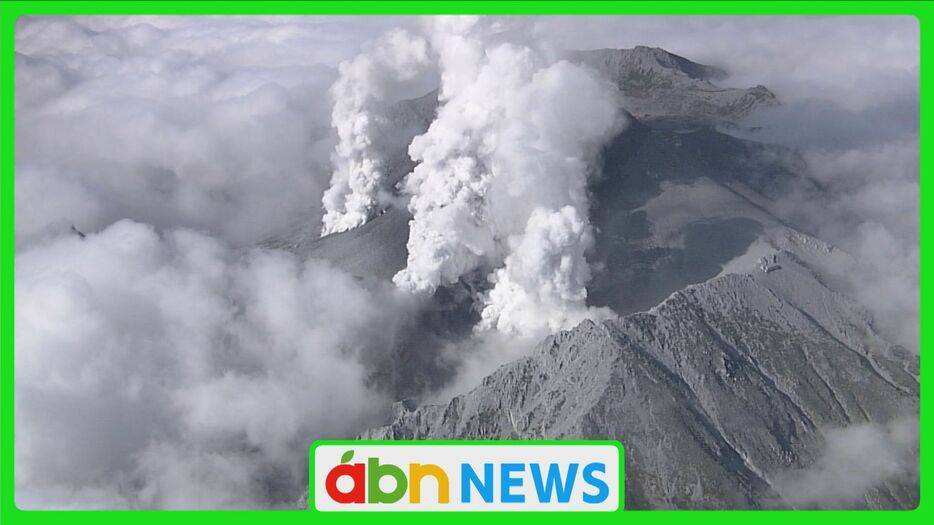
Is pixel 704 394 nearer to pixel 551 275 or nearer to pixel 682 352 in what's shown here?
pixel 682 352

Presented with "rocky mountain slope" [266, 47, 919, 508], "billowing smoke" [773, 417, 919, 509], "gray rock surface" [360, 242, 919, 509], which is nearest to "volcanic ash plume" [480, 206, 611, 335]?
"rocky mountain slope" [266, 47, 919, 508]

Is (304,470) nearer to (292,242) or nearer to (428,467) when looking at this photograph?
(428,467)

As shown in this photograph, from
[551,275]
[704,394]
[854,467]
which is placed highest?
[551,275]

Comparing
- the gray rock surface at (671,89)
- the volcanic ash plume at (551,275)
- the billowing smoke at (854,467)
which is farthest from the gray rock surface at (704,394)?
the gray rock surface at (671,89)

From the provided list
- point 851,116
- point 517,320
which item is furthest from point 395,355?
point 851,116

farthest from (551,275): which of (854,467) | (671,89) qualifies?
(671,89)

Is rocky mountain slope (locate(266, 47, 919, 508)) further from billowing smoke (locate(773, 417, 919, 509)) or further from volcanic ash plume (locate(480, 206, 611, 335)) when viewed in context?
volcanic ash plume (locate(480, 206, 611, 335))

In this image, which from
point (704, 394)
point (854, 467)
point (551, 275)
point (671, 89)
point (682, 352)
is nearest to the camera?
point (854, 467)

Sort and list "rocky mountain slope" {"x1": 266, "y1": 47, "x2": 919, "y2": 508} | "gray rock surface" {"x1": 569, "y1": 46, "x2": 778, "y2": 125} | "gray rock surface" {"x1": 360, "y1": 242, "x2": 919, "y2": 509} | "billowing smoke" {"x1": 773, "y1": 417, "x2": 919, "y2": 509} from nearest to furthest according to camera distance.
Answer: "gray rock surface" {"x1": 360, "y1": 242, "x2": 919, "y2": 509} < "billowing smoke" {"x1": 773, "y1": 417, "x2": 919, "y2": 509} < "rocky mountain slope" {"x1": 266, "y1": 47, "x2": 919, "y2": 508} < "gray rock surface" {"x1": 569, "y1": 46, "x2": 778, "y2": 125}

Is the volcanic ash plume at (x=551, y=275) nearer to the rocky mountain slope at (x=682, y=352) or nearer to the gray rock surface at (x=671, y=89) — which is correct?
the rocky mountain slope at (x=682, y=352)

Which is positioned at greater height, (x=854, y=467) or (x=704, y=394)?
(x=704, y=394)

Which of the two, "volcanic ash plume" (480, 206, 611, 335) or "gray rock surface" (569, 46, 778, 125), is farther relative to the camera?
"gray rock surface" (569, 46, 778, 125)
